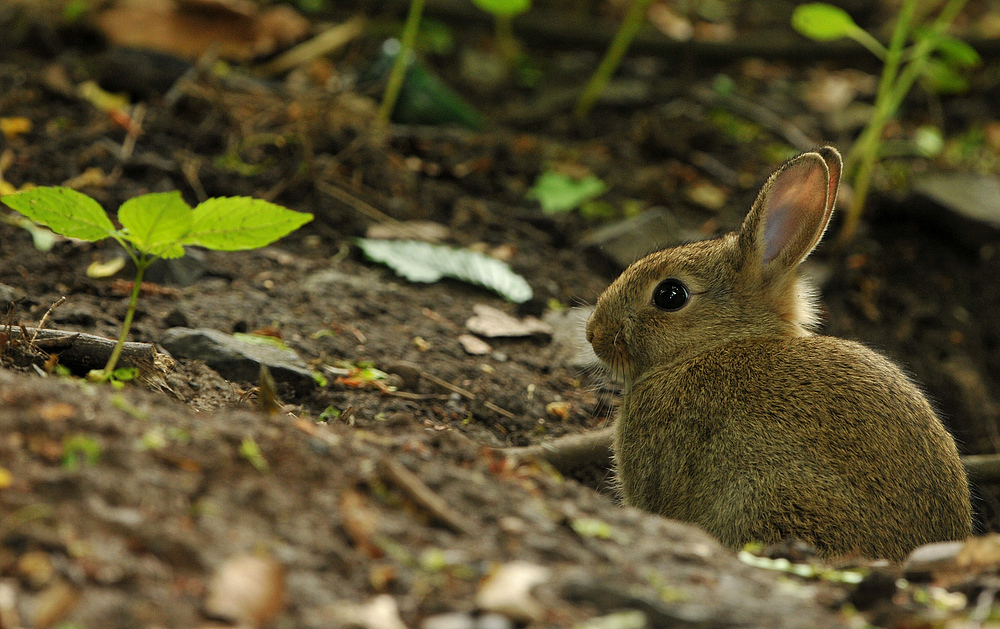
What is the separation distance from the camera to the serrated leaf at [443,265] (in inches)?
206

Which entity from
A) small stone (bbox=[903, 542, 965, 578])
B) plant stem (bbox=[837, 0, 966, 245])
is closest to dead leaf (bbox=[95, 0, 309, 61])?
plant stem (bbox=[837, 0, 966, 245])

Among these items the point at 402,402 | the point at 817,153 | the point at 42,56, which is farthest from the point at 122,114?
the point at 817,153

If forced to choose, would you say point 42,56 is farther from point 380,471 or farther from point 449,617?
point 449,617

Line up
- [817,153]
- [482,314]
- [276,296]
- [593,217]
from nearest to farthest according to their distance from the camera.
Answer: [817,153] → [276,296] → [482,314] → [593,217]

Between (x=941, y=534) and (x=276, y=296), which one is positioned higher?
(x=941, y=534)

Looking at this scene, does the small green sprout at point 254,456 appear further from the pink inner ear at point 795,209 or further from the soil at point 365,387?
the pink inner ear at point 795,209

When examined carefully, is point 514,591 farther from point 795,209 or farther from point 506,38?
point 506,38

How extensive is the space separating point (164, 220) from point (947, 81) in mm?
6923

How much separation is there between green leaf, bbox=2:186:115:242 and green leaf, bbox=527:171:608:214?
12.1ft

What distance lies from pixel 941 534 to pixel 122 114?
5179 millimetres

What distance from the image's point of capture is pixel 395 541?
2180 millimetres

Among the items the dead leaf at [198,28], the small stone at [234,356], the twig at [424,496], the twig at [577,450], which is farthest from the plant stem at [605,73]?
the twig at [424,496]

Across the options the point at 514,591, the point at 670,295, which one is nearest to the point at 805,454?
the point at 670,295

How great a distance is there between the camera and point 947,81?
7637 millimetres
